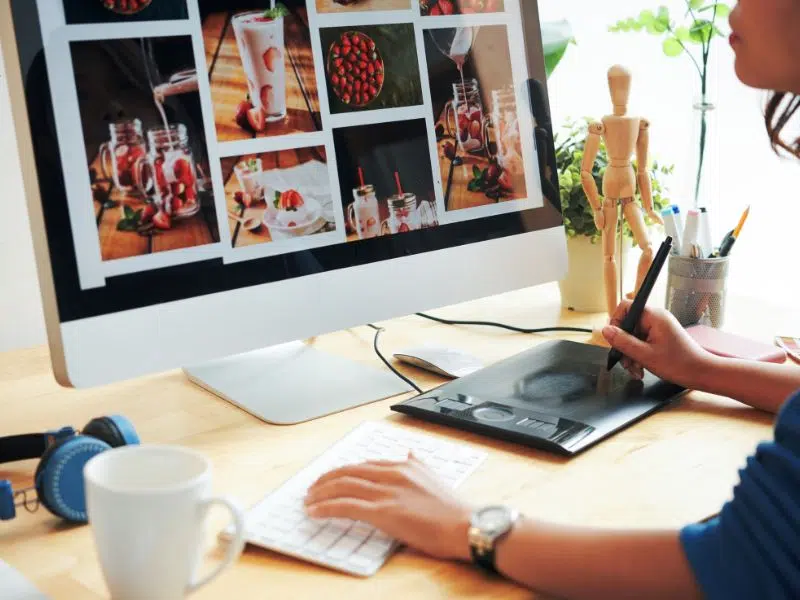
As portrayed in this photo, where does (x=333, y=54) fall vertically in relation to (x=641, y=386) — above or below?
above

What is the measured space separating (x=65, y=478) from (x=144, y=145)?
0.32 meters

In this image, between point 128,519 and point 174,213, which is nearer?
point 128,519

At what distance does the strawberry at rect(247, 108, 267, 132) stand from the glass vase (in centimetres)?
78

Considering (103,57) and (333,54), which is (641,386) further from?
(103,57)

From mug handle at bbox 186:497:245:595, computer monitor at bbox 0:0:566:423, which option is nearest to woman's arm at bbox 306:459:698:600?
mug handle at bbox 186:497:245:595

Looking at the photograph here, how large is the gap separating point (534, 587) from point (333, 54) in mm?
584

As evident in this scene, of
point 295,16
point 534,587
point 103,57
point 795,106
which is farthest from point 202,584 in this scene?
point 795,106

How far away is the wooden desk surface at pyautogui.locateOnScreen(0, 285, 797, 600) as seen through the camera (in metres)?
0.66

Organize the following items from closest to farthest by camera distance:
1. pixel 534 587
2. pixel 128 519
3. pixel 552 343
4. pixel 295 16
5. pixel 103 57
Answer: pixel 128 519
pixel 534 587
pixel 103 57
pixel 295 16
pixel 552 343

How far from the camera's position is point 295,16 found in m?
0.93

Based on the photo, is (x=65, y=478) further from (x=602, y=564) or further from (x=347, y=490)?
(x=602, y=564)

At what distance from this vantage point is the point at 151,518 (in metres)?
0.54

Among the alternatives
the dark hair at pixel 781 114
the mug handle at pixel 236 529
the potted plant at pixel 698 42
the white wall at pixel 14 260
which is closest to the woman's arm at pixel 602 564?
the mug handle at pixel 236 529

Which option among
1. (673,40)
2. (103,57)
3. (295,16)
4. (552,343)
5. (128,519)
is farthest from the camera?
(673,40)
